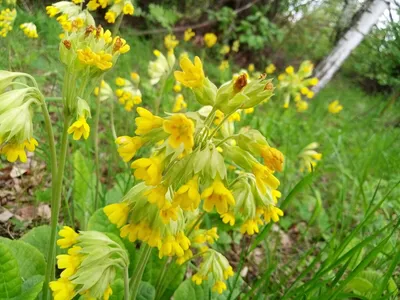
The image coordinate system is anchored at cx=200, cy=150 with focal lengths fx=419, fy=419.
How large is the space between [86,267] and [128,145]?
44 cm

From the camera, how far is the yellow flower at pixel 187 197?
1.08 m

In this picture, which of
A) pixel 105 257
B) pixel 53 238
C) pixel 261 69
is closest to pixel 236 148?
pixel 105 257

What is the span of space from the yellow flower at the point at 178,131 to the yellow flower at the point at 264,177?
0.24 m

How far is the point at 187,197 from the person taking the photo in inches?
42.8

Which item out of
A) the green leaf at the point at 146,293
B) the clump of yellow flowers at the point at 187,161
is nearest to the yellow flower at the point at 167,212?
the clump of yellow flowers at the point at 187,161

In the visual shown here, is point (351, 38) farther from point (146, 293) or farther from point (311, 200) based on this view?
point (146, 293)

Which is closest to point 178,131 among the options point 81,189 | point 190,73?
point 190,73

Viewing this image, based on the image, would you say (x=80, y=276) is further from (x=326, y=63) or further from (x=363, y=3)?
(x=326, y=63)

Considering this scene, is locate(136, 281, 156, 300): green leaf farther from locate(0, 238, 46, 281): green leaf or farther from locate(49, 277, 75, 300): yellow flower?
locate(49, 277, 75, 300): yellow flower

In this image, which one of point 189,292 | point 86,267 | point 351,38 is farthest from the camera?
point 351,38

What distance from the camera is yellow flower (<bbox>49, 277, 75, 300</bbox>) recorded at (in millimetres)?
1280

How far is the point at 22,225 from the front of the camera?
2.26m

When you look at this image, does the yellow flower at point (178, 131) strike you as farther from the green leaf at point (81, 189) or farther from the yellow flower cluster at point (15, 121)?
the green leaf at point (81, 189)

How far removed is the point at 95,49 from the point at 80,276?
0.73 m
